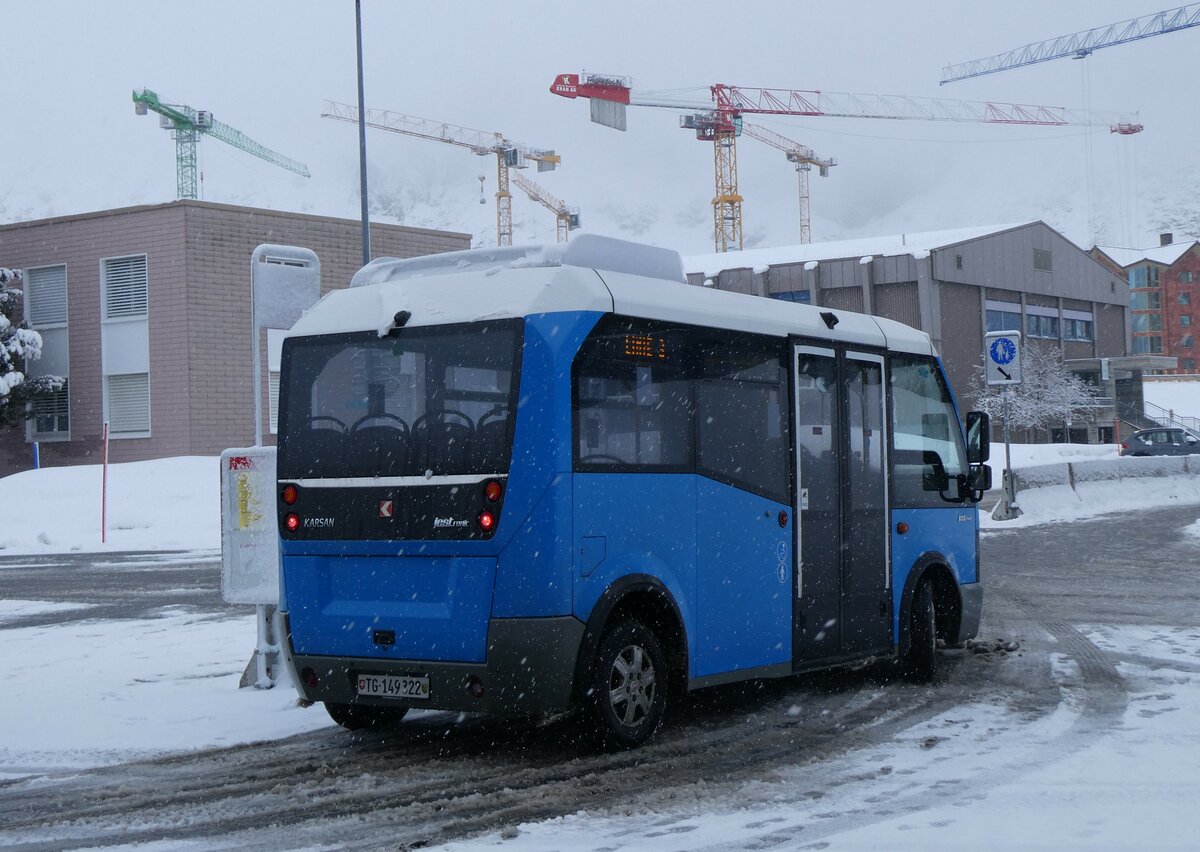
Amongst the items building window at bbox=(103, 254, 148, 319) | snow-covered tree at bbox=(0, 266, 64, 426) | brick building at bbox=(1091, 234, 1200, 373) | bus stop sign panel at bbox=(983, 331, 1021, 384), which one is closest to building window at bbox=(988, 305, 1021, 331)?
building window at bbox=(103, 254, 148, 319)

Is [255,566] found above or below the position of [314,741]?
above

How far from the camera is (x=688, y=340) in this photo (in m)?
8.08

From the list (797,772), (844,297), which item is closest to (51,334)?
(844,297)

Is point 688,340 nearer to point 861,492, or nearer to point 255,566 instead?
point 861,492

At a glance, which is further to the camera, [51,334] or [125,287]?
[51,334]

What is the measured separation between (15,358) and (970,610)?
33.3 m

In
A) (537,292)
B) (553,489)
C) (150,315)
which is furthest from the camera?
(150,315)

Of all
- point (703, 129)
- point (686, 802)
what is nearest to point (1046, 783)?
point (686, 802)

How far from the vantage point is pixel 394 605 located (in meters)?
7.46

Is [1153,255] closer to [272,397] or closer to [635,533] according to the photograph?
[272,397]

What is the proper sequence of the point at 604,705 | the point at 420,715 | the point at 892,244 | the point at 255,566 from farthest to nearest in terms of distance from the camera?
the point at 892,244, the point at 255,566, the point at 420,715, the point at 604,705

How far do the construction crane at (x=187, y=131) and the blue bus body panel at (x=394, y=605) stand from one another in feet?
340

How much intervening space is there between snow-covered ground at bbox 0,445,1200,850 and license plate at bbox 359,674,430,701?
1099 mm

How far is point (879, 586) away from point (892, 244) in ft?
197
